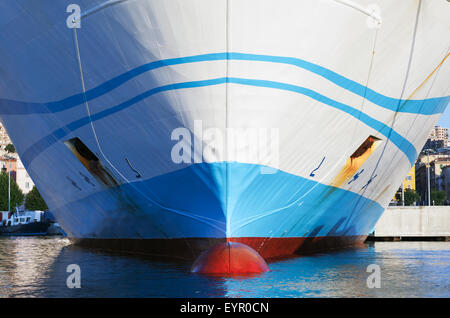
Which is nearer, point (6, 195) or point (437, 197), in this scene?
point (6, 195)

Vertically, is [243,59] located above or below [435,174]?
below

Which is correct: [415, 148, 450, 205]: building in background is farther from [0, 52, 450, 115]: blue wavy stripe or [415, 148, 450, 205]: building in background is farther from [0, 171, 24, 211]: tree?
[0, 52, 450, 115]: blue wavy stripe

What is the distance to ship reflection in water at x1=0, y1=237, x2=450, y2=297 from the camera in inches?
290

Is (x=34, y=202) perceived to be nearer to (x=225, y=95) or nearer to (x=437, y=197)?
(x=437, y=197)

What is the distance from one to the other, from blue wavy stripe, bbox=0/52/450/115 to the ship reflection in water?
293 centimetres

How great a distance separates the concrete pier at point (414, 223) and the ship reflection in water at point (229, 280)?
39.0ft

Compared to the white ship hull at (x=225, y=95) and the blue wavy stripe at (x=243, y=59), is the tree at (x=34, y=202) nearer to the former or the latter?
the blue wavy stripe at (x=243, y=59)

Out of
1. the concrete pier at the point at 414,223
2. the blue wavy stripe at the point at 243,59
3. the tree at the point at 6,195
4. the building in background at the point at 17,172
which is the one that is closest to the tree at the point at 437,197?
the tree at the point at 6,195

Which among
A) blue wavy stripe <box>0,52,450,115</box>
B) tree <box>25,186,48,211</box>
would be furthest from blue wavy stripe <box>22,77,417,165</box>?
tree <box>25,186,48,211</box>

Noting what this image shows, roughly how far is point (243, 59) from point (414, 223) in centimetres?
1757

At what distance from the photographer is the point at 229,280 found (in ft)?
26.7

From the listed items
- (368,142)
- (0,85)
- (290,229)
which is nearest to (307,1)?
(368,142)

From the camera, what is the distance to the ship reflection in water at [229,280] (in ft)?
24.2

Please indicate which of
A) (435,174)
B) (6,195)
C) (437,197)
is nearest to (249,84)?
(6,195)
